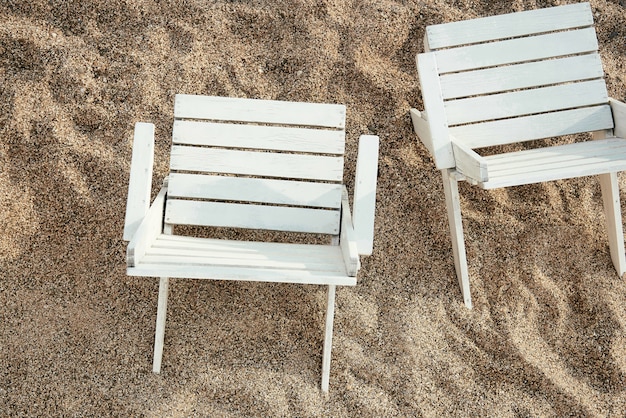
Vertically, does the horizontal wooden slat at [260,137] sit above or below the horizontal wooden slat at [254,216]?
above

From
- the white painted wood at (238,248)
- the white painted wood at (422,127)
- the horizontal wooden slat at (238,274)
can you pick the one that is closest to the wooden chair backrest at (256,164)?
the white painted wood at (238,248)

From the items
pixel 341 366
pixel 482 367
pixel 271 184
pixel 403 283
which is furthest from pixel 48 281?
pixel 482 367

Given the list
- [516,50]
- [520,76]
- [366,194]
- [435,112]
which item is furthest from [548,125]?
[366,194]

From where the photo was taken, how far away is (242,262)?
2354mm

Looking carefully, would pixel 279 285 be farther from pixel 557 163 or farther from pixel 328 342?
pixel 557 163

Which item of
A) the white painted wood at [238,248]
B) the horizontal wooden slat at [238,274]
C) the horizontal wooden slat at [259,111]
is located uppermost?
the horizontal wooden slat at [259,111]

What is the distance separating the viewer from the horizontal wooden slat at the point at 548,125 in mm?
3053

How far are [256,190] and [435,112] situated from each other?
2.75ft

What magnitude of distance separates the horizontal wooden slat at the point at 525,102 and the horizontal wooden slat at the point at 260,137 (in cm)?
60

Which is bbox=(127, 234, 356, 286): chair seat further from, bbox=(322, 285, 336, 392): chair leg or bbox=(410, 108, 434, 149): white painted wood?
bbox=(410, 108, 434, 149): white painted wood

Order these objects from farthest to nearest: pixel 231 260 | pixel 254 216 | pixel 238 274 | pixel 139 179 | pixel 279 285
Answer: pixel 279 285 < pixel 254 216 < pixel 139 179 < pixel 231 260 < pixel 238 274

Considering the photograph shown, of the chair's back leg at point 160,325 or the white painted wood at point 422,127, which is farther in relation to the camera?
the white painted wood at point 422,127

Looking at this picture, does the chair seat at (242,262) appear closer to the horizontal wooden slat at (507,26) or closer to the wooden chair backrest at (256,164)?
the wooden chair backrest at (256,164)

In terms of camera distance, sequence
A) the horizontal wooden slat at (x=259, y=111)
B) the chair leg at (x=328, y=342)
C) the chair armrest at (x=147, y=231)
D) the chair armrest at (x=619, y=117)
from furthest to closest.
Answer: the chair armrest at (x=619, y=117)
the horizontal wooden slat at (x=259, y=111)
the chair leg at (x=328, y=342)
the chair armrest at (x=147, y=231)
